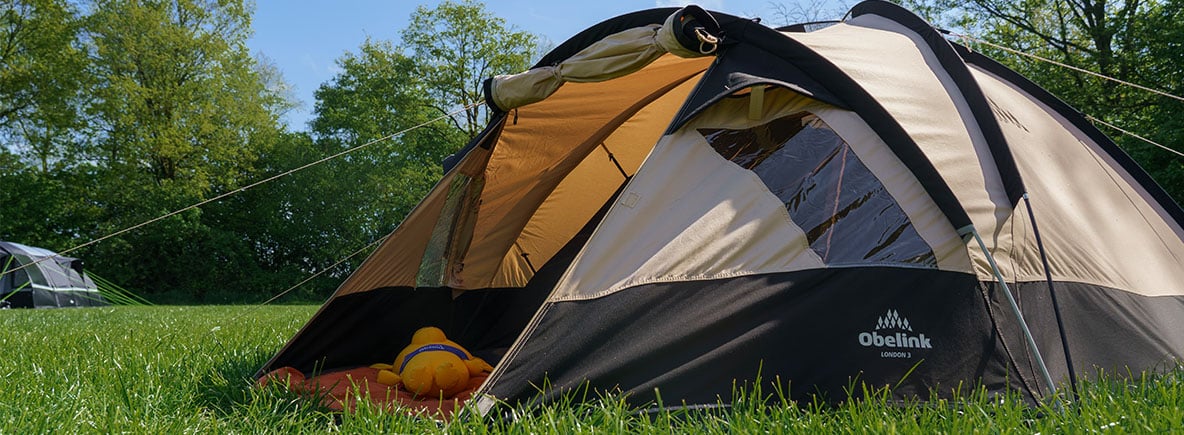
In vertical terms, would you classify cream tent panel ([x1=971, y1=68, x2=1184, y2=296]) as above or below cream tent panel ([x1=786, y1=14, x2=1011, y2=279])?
below

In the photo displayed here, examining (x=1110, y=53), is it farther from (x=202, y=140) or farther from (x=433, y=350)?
(x=202, y=140)

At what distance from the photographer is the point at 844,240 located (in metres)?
2.42

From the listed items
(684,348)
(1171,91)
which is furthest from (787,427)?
(1171,91)

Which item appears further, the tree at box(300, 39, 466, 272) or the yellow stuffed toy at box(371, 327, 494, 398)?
the tree at box(300, 39, 466, 272)

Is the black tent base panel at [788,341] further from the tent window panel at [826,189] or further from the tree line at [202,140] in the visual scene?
the tree line at [202,140]

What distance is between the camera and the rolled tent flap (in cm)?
265

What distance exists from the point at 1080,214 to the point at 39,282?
14069 millimetres

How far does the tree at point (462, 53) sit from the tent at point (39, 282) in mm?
9354

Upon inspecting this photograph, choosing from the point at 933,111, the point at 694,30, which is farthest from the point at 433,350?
the point at 933,111

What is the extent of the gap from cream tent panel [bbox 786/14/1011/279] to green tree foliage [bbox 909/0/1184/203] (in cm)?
1055

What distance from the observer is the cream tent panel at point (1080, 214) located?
2596 mm

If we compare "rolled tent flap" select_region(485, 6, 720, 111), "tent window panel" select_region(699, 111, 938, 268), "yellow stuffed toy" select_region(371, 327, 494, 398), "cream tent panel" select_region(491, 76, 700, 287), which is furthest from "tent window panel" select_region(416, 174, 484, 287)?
"tent window panel" select_region(699, 111, 938, 268)

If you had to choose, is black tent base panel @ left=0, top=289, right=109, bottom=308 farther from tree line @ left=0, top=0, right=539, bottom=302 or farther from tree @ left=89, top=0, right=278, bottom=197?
tree @ left=89, top=0, right=278, bottom=197

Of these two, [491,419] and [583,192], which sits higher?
[583,192]
